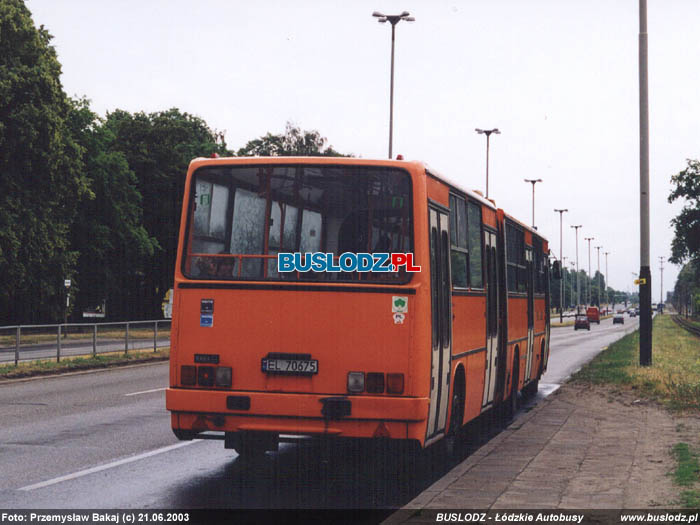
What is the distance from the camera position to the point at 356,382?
9094mm

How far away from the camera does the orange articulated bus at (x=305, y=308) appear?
9.09 meters

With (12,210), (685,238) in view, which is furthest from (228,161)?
(685,238)

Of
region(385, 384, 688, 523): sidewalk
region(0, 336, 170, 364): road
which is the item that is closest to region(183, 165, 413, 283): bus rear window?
region(385, 384, 688, 523): sidewalk

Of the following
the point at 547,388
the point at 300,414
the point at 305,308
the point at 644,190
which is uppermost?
the point at 644,190

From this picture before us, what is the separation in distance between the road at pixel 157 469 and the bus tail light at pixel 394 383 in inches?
38.1

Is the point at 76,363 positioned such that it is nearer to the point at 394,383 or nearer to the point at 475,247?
the point at 475,247

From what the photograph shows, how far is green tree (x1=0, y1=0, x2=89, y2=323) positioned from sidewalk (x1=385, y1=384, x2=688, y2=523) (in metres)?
28.8

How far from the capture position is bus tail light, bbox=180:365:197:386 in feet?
30.8

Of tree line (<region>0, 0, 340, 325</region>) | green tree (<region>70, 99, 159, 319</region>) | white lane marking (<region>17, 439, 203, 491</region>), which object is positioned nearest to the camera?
white lane marking (<region>17, 439, 203, 491</region>)

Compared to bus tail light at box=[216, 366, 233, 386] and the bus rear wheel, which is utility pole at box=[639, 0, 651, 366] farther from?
bus tail light at box=[216, 366, 233, 386]

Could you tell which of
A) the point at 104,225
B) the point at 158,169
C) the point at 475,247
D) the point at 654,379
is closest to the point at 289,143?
the point at 158,169

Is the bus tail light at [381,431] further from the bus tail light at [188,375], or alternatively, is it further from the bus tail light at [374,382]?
the bus tail light at [188,375]

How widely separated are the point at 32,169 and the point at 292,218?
113 feet

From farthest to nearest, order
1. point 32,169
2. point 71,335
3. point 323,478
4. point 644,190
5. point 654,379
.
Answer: point 32,169 < point 71,335 < point 644,190 < point 654,379 < point 323,478
